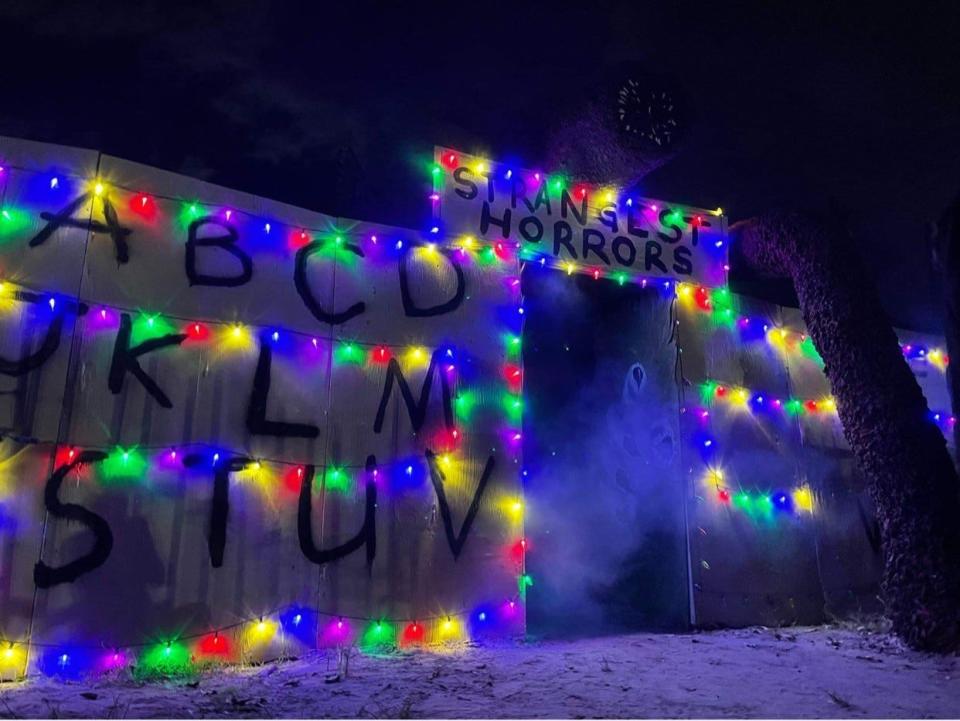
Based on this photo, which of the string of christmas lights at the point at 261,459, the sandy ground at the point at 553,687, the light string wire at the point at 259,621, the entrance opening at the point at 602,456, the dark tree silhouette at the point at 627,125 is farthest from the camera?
the entrance opening at the point at 602,456

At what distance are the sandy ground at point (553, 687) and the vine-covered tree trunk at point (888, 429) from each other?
42cm

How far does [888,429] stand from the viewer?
5.61 m

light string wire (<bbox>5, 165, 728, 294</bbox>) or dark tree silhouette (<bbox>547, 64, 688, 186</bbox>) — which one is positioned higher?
dark tree silhouette (<bbox>547, 64, 688, 186</bbox>)

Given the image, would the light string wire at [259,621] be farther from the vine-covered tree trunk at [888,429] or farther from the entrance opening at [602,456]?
the vine-covered tree trunk at [888,429]

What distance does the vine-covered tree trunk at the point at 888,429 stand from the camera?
5.14 meters

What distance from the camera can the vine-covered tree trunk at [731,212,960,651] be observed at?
514 centimetres

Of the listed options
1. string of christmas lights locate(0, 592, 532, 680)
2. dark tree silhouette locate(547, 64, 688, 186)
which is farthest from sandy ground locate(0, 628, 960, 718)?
dark tree silhouette locate(547, 64, 688, 186)

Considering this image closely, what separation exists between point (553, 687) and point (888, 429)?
11.2 ft

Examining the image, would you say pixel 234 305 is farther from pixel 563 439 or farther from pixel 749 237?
pixel 749 237

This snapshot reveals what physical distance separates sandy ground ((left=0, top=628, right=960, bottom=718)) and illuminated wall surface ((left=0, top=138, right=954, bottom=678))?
429mm

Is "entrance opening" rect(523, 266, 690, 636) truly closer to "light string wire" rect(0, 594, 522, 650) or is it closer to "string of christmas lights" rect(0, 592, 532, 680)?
"string of christmas lights" rect(0, 592, 532, 680)

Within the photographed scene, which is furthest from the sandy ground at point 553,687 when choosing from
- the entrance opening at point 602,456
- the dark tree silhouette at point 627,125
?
the dark tree silhouette at point 627,125

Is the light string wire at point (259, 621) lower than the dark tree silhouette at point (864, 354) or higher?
lower

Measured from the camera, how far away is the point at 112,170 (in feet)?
16.0
